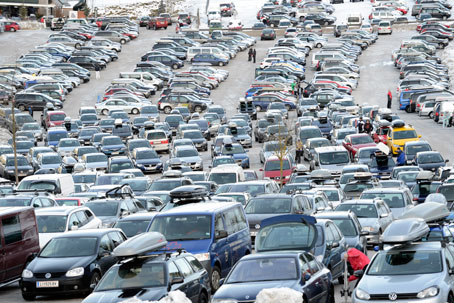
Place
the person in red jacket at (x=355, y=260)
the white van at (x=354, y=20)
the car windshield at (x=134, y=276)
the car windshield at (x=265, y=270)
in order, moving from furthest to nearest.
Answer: the white van at (x=354, y=20)
the person in red jacket at (x=355, y=260)
the car windshield at (x=134, y=276)
the car windshield at (x=265, y=270)

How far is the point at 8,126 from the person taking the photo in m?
60.7

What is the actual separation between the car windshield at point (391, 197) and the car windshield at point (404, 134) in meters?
18.7

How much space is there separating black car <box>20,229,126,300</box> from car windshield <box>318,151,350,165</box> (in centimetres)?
2158

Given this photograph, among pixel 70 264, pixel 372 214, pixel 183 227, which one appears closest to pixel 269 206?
pixel 372 214

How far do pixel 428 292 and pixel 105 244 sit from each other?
7739mm

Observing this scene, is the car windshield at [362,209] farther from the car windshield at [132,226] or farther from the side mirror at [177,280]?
the side mirror at [177,280]

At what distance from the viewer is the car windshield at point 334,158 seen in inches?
1647

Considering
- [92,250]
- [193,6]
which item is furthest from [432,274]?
[193,6]

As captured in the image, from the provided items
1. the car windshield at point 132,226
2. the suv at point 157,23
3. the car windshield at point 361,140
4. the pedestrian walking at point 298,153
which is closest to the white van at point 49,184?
the car windshield at point 132,226

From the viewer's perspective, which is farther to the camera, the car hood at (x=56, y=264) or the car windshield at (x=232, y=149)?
the car windshield at (x=232, y=149)

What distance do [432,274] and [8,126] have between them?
47.6 m

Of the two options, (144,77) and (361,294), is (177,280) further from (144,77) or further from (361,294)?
(144,77)

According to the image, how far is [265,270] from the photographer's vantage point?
54.5 ft

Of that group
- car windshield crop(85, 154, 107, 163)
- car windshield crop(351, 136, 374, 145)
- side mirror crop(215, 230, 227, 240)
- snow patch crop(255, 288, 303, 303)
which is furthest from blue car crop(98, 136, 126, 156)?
snow patch crop(255, 288, 303, 303)
